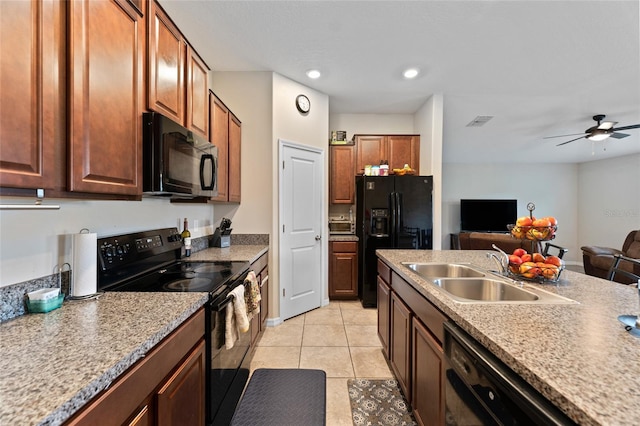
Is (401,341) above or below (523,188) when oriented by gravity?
below

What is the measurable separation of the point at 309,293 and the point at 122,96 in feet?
8.89

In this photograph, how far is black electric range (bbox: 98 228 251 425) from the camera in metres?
1.28

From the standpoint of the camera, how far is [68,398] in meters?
0.53

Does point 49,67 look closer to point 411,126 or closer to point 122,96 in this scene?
point 122,96

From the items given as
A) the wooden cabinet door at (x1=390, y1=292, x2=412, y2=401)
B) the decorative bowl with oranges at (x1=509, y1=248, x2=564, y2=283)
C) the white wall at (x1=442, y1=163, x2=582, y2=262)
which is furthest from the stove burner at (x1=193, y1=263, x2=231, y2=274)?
the white wall at (x1=442, y1=163, x2=582, y2=262)

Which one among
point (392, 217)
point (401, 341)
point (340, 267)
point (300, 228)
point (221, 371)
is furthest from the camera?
point (340, 267)

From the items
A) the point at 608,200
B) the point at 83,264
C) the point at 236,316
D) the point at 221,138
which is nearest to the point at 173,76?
the point at 221,138

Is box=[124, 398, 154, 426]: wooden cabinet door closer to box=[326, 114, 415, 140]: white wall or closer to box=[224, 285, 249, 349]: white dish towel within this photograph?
box=[224, 285, 249, 349]: white dish towel

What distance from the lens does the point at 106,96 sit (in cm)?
102

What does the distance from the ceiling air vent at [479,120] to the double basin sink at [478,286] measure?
3.44 meters

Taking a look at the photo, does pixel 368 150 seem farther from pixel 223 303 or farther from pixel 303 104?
pixel 223 303

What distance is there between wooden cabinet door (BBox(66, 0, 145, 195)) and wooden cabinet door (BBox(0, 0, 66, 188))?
0.04m

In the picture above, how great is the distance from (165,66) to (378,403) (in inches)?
95.8

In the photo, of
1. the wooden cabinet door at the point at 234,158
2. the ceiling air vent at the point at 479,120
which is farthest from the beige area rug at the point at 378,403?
the ceiling air vent at the point at 479,120
